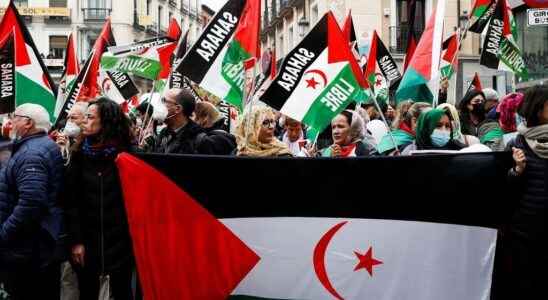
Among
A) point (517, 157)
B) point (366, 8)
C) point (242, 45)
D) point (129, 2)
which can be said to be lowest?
point (517, 157)

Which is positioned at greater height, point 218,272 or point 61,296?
point 218,272

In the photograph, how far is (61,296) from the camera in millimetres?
5047

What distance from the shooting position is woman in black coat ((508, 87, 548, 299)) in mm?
4102

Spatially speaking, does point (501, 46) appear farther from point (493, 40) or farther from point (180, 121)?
point (180, 121)

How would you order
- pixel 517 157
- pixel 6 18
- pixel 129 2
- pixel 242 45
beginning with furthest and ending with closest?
pixel 129 2 < pixel 6 18 < pixel 242 45 < pixel 517 157

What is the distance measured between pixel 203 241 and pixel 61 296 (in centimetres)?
140

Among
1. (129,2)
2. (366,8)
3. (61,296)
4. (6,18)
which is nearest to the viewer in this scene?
(61,296)

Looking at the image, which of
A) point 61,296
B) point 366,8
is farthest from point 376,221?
point 366,8

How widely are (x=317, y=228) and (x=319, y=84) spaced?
1.63 metres

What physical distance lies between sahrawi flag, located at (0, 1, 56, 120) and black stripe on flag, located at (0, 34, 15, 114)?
0.37 feet

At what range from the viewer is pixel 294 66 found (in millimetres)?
5566

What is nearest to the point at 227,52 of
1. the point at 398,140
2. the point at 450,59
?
the point at 398,140

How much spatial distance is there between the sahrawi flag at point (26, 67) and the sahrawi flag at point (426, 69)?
147 inches

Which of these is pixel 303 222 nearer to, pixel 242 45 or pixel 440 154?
pixel 440 154
